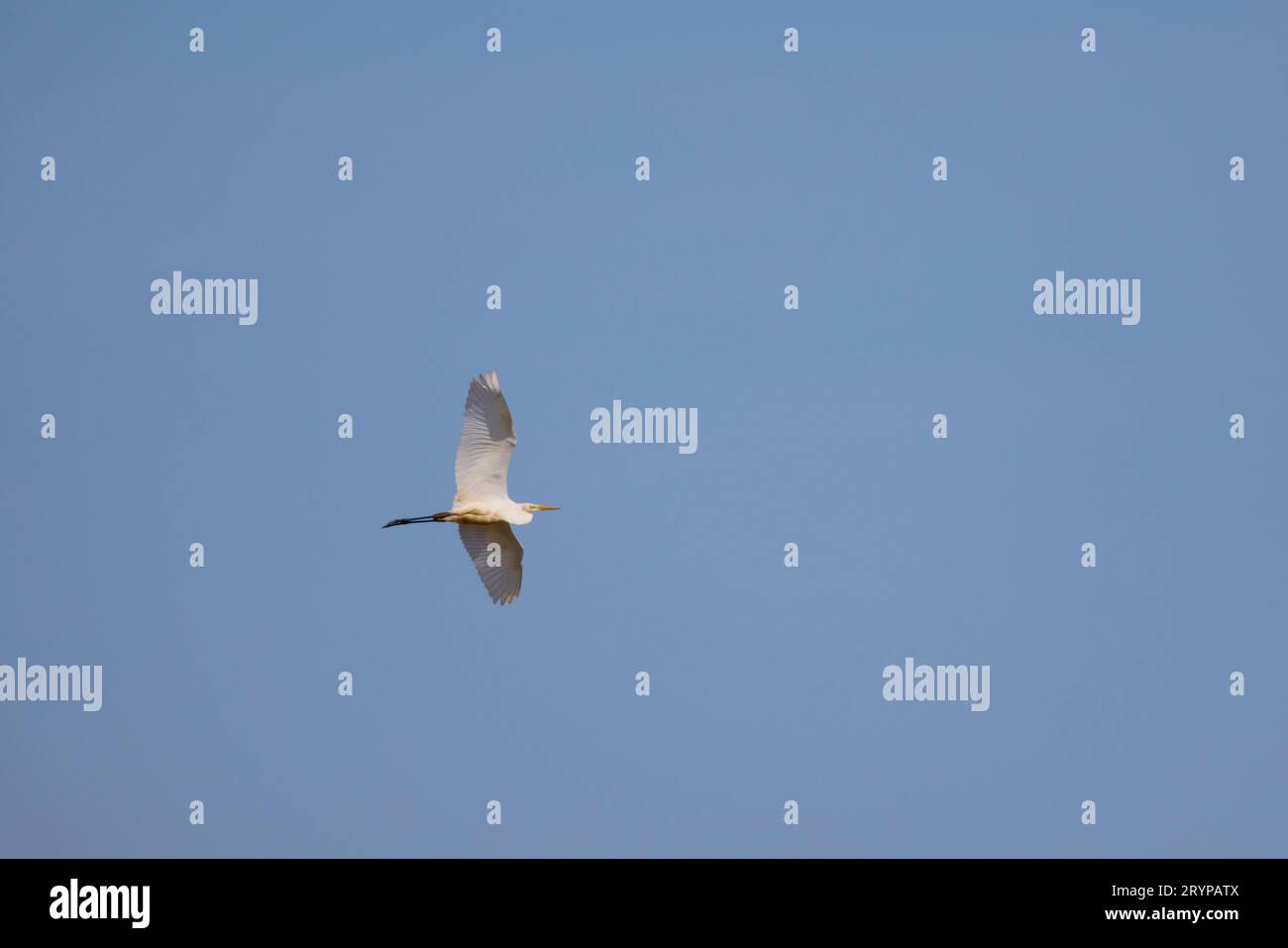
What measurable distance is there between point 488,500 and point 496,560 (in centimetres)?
113

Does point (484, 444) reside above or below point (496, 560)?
above

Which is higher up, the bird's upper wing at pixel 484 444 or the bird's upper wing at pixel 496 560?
the bird's upper wing at pixel 484 444

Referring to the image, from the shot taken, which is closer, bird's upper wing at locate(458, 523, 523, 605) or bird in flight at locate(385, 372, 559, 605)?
bird in flight at locate(385, 372, 559, 605)

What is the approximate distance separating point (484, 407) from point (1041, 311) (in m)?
15.5

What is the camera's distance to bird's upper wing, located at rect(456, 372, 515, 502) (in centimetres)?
2988

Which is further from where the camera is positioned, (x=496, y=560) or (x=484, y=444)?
(x=496, y=560)

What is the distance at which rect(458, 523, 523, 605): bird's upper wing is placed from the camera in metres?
31.8

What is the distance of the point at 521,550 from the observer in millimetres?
31859

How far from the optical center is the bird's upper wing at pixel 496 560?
104 feet

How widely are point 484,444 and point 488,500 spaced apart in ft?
3.57

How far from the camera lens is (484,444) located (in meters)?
30.6

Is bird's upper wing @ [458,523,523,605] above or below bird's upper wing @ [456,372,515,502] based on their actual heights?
below
